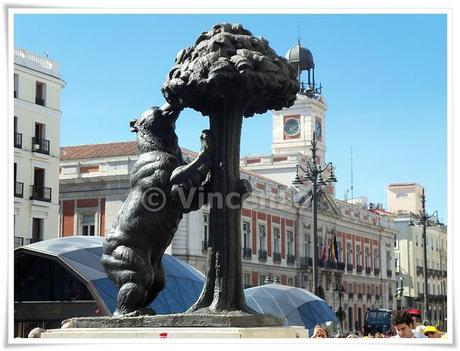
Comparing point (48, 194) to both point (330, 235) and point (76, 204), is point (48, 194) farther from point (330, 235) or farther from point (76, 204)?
point (330, 235)

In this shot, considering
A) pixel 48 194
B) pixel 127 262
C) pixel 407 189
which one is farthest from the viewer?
pixel 407 189

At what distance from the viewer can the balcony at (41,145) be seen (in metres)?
35.5

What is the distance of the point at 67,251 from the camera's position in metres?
25.3

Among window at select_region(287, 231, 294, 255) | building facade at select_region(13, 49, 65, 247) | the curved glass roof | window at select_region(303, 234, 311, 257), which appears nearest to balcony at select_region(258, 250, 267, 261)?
window at select_region(287, 231, 294, 255)

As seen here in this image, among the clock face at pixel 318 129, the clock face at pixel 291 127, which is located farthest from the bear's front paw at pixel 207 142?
the clock face at pixel 318 129

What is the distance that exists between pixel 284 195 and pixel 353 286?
12.0 metres

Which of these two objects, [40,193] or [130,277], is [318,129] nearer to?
[40,193]

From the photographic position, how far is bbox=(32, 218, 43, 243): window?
115ft

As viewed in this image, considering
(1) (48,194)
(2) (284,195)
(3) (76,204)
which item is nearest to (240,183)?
(1) (48,194)

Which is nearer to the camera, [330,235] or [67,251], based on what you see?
[67,251]

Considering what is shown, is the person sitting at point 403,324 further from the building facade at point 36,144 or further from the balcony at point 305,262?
the balcony at point 305,262

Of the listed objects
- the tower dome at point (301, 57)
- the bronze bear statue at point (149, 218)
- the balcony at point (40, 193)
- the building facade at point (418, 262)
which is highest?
the tower dome at point (301, 57)

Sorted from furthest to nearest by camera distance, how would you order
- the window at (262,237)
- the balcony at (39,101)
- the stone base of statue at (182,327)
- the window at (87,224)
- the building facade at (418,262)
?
the building facade at (418,262), the window at (262,237), the window at (87,224), the balcony at (39,101), the stone base of statue at (182,327)

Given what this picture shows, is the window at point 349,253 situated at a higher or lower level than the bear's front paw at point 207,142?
lower
